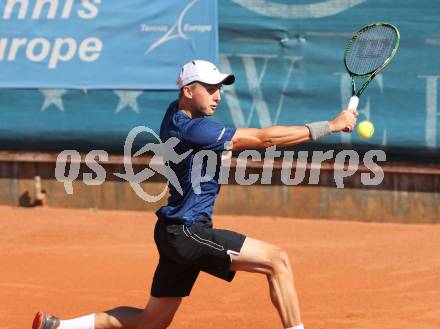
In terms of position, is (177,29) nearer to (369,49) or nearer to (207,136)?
(369,49)

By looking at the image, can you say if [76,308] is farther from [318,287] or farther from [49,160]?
[49,160]

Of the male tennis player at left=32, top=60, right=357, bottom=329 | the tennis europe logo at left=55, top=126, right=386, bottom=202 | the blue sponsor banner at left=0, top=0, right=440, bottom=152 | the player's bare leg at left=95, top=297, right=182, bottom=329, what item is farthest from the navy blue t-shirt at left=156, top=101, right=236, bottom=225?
the blue sponsor banner at left=0, top=0, right=440, bottom=152

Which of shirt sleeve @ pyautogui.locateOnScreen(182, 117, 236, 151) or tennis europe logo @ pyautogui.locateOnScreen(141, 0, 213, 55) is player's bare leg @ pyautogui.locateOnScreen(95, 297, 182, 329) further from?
tennis europe logo @ pyautogui.locateOnScreen(141, 0, 213, 55)

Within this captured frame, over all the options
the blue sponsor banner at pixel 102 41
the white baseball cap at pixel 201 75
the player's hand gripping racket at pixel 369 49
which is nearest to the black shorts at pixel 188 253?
the white baseball cap at pixel 201 75

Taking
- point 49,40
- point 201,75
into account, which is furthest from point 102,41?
point 201,75

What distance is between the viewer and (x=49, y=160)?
10.2m

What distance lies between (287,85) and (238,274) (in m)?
2.64

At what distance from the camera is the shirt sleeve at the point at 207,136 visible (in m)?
5.07

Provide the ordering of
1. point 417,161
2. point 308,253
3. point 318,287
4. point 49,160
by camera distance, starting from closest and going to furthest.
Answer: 1. point 318,287
2. point 308,253
3. point 417,161
4. point 49,160

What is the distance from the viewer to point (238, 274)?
7.67m

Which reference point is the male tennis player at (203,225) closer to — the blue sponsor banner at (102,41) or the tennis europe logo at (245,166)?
the tennis europe logo at (245,166)

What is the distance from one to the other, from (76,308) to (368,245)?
312 centimetres

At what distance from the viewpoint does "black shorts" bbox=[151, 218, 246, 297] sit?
16.8 feet

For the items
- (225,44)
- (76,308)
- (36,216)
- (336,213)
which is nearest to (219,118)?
(225,44)
